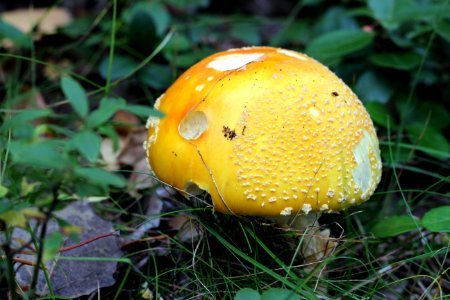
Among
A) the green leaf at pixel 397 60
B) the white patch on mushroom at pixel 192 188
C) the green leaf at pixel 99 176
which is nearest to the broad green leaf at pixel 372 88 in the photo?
the green leaf at pixel 397 60

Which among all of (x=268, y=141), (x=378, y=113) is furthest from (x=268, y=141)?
(x=378, y=113)

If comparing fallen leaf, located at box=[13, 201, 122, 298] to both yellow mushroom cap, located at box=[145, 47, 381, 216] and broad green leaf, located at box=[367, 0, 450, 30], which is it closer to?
yellow mushroom cap, located at box=[145, 47, 381, 216]

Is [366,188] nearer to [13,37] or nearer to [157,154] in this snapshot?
[157,154]

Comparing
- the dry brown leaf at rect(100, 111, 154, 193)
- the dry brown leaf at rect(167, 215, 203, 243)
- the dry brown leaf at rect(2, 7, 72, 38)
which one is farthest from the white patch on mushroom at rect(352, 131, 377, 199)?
the dry brown leaf at rect(2, 7, 72, 38)

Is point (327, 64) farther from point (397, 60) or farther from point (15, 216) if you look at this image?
point (15, 216)

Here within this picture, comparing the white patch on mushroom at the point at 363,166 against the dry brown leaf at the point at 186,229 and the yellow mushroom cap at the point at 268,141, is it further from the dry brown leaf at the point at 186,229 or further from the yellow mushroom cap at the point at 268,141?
the dry brown leaf at the point at 186,229

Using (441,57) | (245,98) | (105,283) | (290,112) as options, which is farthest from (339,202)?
(441,57)
